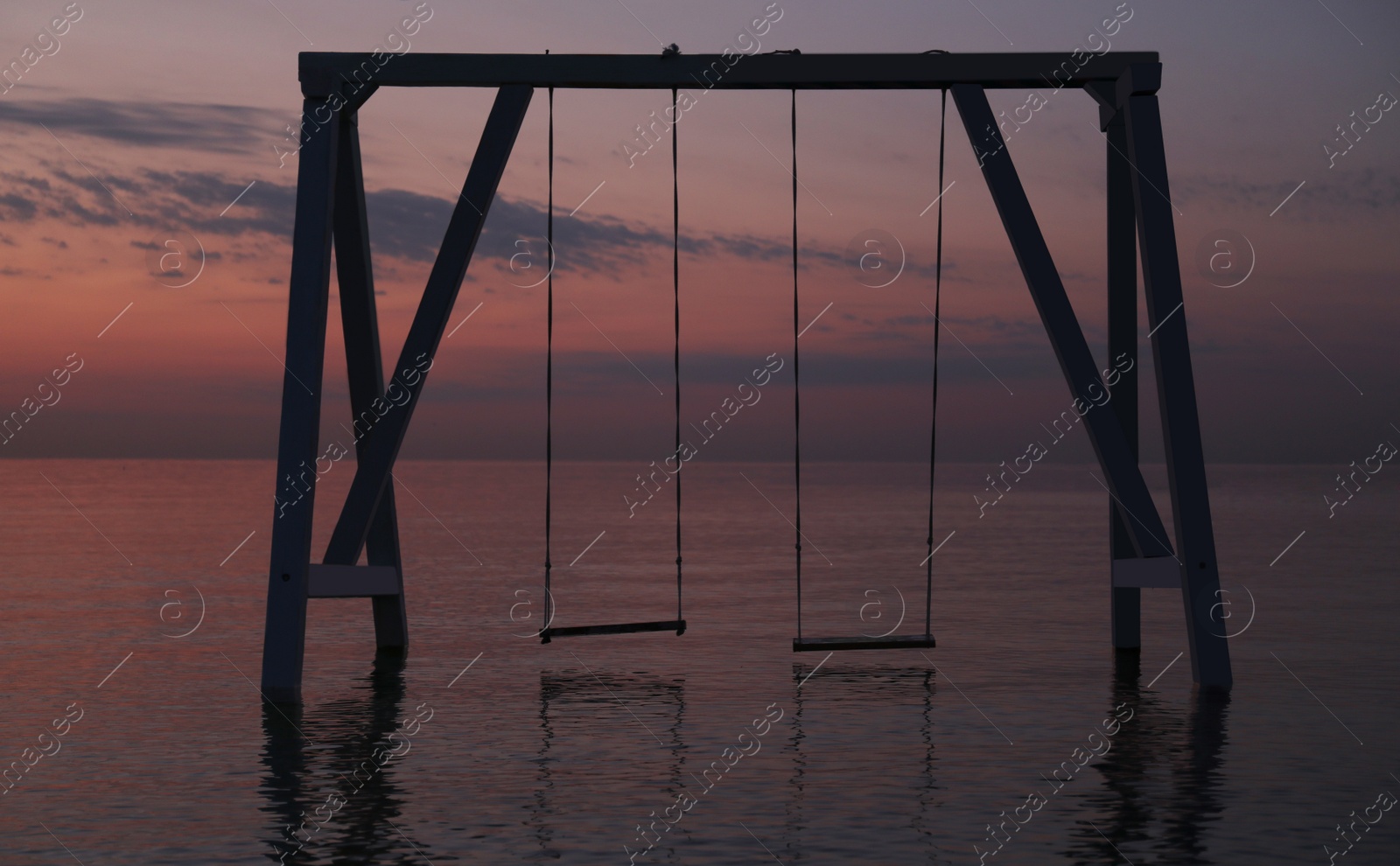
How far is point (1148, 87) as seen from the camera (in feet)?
42.0

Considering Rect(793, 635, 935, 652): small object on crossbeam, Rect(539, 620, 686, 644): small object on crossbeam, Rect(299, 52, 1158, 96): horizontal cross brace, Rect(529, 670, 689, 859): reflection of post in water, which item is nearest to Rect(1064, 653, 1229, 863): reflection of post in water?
Rect(793, 635, 935, 652): small object on crossbeam

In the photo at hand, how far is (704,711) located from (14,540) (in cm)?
2762

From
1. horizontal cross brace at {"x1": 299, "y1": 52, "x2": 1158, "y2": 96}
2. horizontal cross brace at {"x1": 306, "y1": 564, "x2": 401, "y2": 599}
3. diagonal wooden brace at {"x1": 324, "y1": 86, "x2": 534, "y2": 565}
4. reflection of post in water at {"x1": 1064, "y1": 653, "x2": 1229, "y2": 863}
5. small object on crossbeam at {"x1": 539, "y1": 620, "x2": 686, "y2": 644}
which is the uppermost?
horizontal cross brace at {"x1": 299, "y1": 52, "x2": 1158, "y2": 96}

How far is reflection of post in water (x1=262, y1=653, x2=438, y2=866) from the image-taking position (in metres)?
7.97

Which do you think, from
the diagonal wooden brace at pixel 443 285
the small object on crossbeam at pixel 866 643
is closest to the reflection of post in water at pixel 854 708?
the small object on crossbeam at pixel 866 643

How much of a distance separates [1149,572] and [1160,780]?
4.18 meters

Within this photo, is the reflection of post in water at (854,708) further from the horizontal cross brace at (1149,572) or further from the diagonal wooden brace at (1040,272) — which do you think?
the diagonal wooden brace at (1040,272)

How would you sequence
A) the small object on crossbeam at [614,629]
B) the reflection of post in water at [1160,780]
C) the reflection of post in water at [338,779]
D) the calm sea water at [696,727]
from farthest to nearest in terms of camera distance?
the small object on crossbeam at [614,629], the calm sea water at [696,727], the reflection of post in water at [1160,780], the reflection of post in water at [338,779]

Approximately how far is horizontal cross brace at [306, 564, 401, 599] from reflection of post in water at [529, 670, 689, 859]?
5.90 feet

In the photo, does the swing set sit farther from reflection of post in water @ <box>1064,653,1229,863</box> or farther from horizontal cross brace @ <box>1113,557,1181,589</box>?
reflection of post in water @ <box>1064,653,1229,863</box>

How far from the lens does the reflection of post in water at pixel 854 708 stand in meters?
8.50

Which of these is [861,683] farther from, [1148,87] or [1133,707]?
[1148,87]

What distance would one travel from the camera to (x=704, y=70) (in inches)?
516

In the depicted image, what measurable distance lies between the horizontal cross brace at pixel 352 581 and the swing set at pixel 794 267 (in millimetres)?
25
